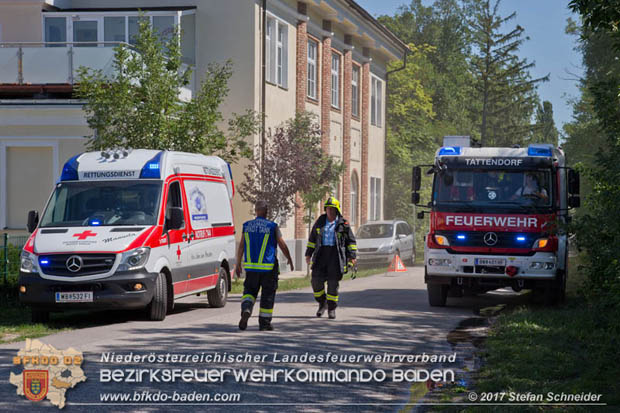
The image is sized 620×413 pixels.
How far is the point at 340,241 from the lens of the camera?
14.1 meters

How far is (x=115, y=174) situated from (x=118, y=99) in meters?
5.40

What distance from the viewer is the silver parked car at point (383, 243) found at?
105 feet

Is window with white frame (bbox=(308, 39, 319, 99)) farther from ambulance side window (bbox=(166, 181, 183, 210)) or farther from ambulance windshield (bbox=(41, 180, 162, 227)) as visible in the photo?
ambulance windshield (bbox=(41, 180, 162, 227))

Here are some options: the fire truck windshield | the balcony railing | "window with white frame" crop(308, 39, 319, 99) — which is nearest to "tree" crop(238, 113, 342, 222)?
the balcony railing

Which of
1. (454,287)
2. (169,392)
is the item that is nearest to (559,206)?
(454,287)

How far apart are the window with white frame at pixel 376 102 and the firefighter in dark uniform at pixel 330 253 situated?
28980mm

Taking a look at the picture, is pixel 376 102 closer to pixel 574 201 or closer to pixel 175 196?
pixel 574 201

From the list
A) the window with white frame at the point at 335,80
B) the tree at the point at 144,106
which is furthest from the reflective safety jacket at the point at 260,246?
the window with white frame at the point at 335,80

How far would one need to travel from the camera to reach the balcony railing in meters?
21.8

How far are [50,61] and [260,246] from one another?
40.3 ft

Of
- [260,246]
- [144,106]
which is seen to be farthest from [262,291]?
[144,106]

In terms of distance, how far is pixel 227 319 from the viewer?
1375cm

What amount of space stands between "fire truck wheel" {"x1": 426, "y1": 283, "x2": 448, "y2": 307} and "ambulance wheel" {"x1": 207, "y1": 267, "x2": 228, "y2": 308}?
3717 millimetres

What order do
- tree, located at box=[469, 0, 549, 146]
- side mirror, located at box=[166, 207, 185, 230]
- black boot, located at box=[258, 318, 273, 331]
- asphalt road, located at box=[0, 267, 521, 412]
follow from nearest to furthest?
asphalt road, located at box=[0, 267, 521, 412], black boot, located at box=[258, 318, 273, 331], side mirror, located at box=[166, 207, 185, 230], tree, located at box=[469, 0, 549, 146]
